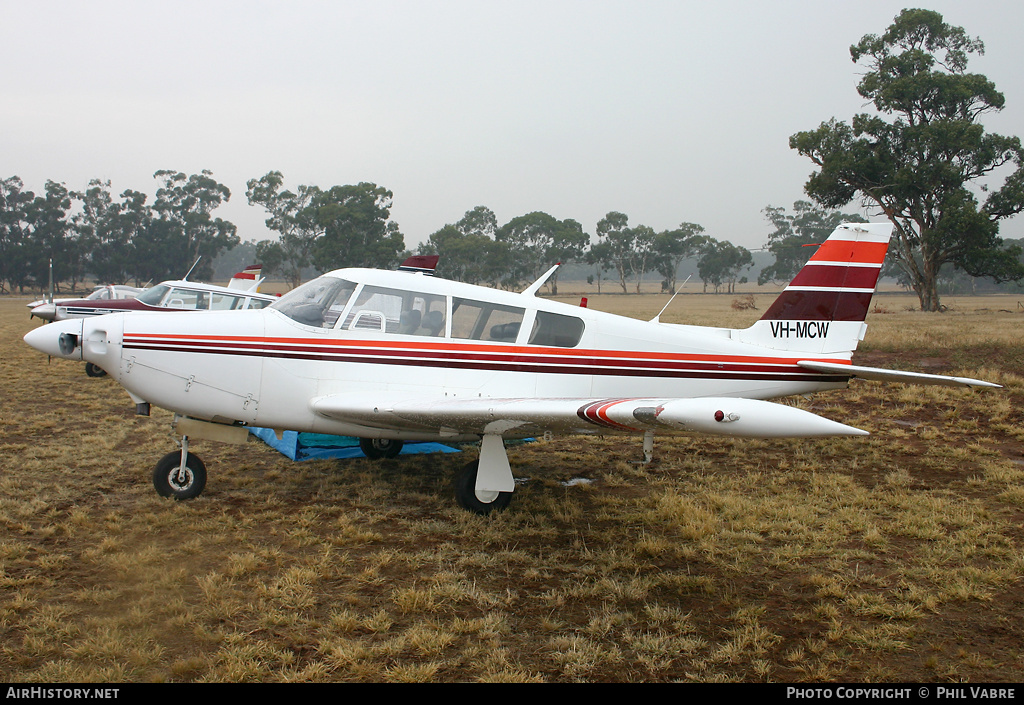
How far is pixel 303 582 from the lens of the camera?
14.0 ft

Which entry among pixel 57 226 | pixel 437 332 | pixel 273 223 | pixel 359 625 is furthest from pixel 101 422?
pixel 57 226

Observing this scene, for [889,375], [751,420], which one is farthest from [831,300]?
[751,420]

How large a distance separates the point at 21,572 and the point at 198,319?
2.27m

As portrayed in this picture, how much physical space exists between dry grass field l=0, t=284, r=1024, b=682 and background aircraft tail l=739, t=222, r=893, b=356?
60.1 inches

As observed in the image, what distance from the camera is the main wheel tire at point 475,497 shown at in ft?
18.8

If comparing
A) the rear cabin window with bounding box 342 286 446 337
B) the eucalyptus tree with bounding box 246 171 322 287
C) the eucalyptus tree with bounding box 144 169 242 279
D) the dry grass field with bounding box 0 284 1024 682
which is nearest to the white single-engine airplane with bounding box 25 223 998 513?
the rear cabin window with bounding box 342 286 446 337

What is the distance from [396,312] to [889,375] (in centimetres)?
457

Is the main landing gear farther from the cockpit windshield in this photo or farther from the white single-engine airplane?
the cockpit windshield

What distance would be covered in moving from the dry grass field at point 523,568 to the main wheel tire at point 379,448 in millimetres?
206

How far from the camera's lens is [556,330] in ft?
20.4

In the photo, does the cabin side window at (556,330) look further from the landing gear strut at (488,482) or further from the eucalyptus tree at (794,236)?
the eucalyptus tree at (794,236)

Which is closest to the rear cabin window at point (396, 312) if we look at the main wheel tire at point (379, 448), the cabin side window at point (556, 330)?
the cabin side window at point (556, 330)

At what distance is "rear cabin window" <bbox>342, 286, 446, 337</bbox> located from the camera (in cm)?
584

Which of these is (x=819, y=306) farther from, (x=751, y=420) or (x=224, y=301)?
(x=224, y=301)
